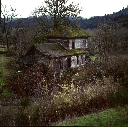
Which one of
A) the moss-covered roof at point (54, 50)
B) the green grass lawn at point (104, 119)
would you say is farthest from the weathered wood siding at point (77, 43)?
the green grass lawn at point (104, 119)

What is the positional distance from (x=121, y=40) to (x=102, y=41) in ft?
32.9

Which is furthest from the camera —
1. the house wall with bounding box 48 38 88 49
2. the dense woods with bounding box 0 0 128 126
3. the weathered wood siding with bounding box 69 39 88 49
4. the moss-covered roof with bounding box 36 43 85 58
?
the weathered wood siding with bounding box 69 39 88 49

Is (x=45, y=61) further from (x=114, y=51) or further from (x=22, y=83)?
(x=114, y=51)

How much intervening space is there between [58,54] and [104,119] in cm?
2481

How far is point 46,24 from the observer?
53.5 m

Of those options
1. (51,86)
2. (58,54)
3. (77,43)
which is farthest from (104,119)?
(77,43)

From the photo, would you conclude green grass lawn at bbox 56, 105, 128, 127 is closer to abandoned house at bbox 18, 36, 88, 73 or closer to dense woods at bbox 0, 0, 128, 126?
dense woods at bbox 0, 0, 128, 126

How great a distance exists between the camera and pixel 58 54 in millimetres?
42219

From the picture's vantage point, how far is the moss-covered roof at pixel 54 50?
40.9 meters

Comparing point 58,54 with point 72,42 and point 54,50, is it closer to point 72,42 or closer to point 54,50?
point 54,50

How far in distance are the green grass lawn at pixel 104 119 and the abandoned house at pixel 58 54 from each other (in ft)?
54.9

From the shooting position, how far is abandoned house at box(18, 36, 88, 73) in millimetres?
40062

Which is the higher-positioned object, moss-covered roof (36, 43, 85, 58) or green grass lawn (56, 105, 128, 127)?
moss-covered roof (36, 43, 85, 58)

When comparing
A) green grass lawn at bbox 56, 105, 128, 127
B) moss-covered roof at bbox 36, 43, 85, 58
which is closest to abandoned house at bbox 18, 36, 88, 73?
moss-covered roof at bbox 36, 43, 85, 58
